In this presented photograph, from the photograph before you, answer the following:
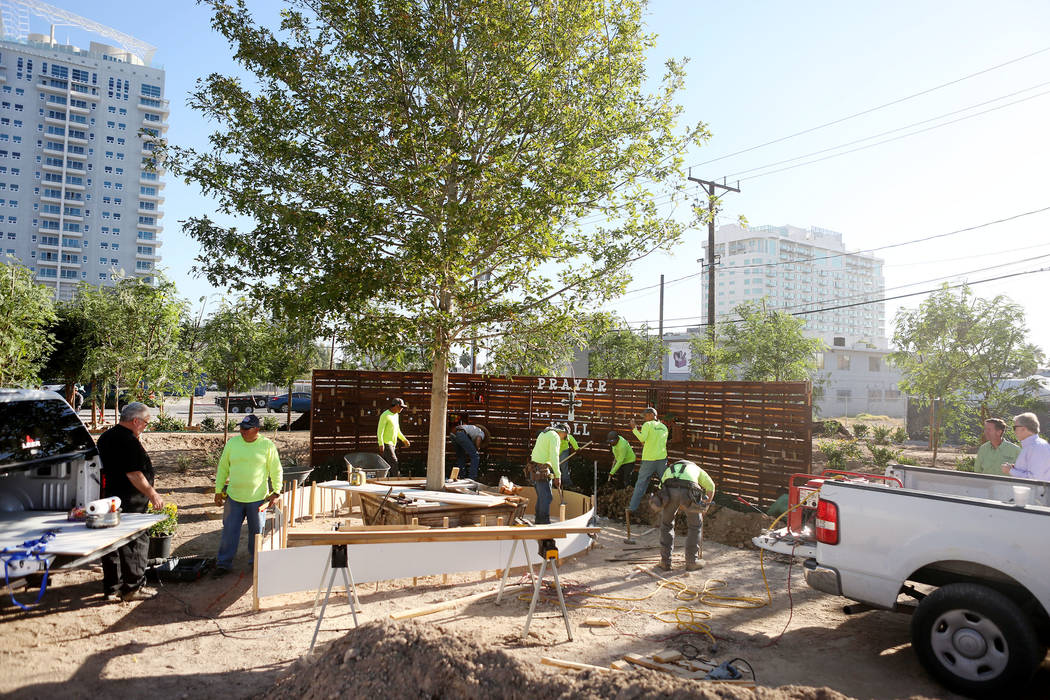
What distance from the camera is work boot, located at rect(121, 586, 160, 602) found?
6098mm

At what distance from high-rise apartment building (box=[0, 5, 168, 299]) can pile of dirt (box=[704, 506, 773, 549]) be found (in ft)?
339

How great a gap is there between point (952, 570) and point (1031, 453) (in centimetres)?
322

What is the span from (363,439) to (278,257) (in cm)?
652

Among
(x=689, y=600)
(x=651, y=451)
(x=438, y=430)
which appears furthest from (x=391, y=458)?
(x=689, y=600)

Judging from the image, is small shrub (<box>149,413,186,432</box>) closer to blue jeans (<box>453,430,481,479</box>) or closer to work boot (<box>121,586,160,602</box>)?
blue jeans (<box>453,430,481,479</box>)

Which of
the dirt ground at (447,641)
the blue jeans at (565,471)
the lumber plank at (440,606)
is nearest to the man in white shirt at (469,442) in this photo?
the blue jeans at (565,471)

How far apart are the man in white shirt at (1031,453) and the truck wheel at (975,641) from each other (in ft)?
10.5

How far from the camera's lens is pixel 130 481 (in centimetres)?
636

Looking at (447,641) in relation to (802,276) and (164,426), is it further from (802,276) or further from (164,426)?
(802,276)

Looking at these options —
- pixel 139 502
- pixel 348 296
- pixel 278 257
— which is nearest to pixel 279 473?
pixel 139 502

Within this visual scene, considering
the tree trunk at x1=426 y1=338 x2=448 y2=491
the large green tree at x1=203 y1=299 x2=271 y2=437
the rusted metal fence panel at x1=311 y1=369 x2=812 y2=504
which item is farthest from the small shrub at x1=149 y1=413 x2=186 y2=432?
the tree trunk at x1=426 y1=338 x2=448 y2=491

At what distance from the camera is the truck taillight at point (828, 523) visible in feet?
16.7

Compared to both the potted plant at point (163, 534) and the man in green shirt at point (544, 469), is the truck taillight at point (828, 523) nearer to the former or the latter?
the man in green shirt at point (544, 469)

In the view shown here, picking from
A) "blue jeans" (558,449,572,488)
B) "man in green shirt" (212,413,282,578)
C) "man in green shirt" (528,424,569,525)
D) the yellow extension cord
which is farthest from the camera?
"blue jeans" (558,449,572,488)
